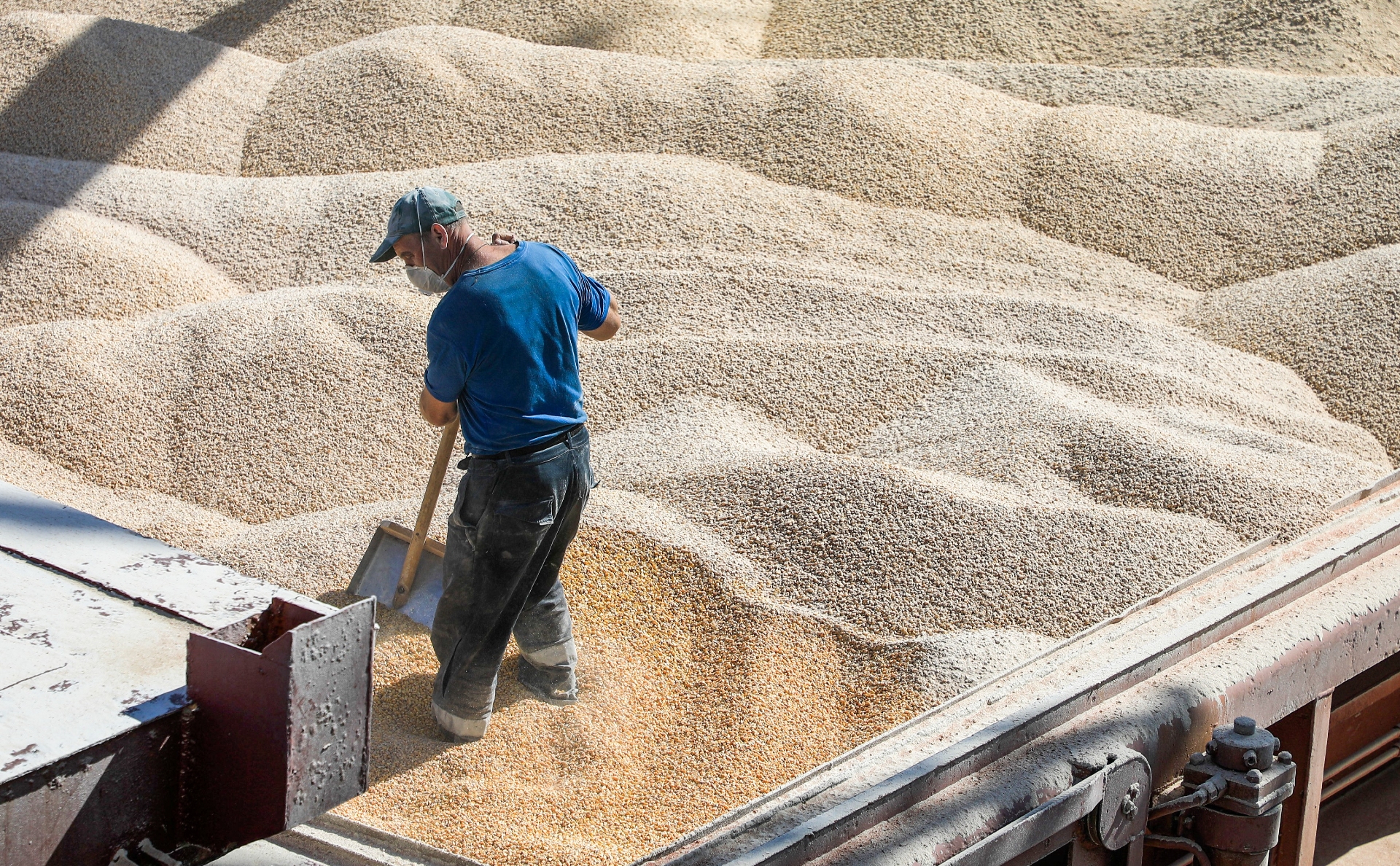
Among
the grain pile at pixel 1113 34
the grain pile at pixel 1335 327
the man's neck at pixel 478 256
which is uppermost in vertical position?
the grain pile at pixel 1113 34

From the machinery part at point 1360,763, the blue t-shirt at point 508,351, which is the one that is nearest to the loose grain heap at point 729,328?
the machinery part at point 1360,763

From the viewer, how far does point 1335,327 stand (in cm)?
520

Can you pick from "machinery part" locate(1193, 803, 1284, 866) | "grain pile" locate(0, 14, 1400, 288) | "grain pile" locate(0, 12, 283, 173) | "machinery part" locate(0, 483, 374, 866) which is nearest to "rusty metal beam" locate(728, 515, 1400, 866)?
"machinery part" locate(1193, 803, 1284, 866)

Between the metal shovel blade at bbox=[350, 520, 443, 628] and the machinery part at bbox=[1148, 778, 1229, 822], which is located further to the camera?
the metal shovel blade at bbox=[350, 520, 443, 628]

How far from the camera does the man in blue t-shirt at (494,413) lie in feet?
8.84

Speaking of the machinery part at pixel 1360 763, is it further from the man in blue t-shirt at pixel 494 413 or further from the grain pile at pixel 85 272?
the grain pile at pixel 85 272

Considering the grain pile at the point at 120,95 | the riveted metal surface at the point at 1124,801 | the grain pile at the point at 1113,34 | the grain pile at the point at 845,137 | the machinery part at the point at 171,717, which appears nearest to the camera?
the machinery part at the point at 171,717

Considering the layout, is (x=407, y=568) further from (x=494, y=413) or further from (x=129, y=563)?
(x=129, y=563)

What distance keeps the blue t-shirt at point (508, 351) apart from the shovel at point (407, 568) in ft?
2.09

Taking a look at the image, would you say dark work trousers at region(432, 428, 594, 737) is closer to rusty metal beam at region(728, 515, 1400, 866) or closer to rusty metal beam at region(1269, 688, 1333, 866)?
rusty metal beam at region(728, 515, 1400, 866)

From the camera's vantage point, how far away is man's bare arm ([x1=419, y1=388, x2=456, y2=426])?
2777 millimetres

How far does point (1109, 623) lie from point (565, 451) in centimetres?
139

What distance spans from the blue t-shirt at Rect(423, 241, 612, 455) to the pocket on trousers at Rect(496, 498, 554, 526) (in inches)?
5.4

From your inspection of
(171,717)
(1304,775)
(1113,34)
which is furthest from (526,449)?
(1113,34)
